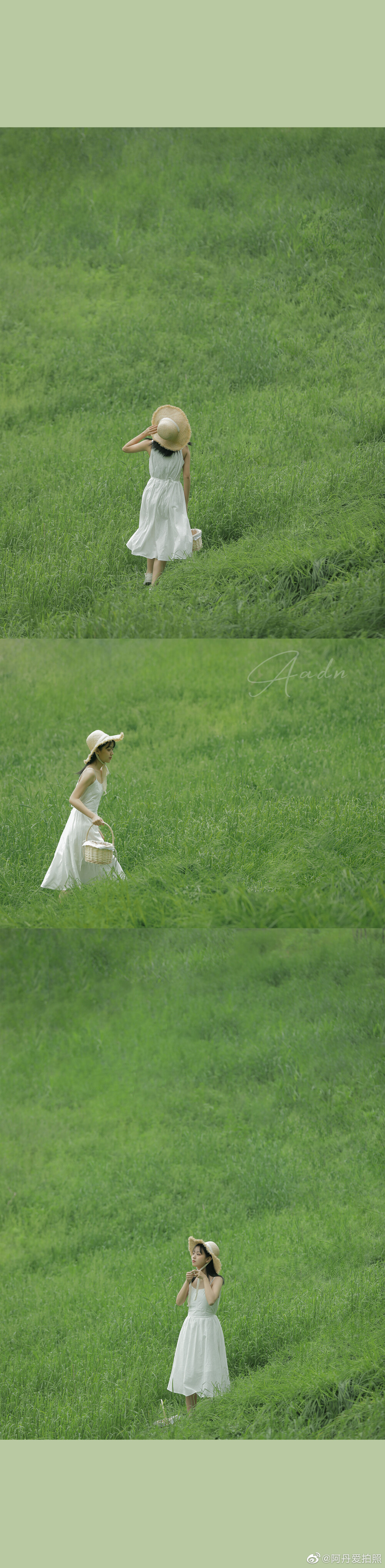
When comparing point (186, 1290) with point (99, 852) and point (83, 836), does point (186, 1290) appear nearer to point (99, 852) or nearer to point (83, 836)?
point (99, 852)

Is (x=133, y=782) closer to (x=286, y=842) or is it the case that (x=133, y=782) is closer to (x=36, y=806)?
(x=36, y=806)

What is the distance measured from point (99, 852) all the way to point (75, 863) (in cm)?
24

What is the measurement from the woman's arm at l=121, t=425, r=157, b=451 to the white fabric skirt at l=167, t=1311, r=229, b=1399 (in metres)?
6.32

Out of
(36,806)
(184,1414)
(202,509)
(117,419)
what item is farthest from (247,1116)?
(117,419)

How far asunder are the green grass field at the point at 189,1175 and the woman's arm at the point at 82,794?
3.06m

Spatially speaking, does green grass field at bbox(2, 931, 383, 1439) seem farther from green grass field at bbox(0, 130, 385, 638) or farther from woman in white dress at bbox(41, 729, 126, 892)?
green grass field at bbox(0, 130, 385, 638)

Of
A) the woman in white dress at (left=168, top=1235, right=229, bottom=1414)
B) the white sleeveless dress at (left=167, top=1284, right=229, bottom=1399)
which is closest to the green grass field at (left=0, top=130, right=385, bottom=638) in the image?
the woman in white dress at (left=168, top=1235, right=229, bottom=1414)

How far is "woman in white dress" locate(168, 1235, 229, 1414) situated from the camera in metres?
→ 8.43

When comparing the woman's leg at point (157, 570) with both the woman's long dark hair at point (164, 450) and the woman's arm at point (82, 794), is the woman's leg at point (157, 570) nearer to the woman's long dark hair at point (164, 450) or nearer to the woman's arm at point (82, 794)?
the woman's long dark hair at point (164, 450)

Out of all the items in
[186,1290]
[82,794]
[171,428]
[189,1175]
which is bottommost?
[189,1175]

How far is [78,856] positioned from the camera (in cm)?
866
